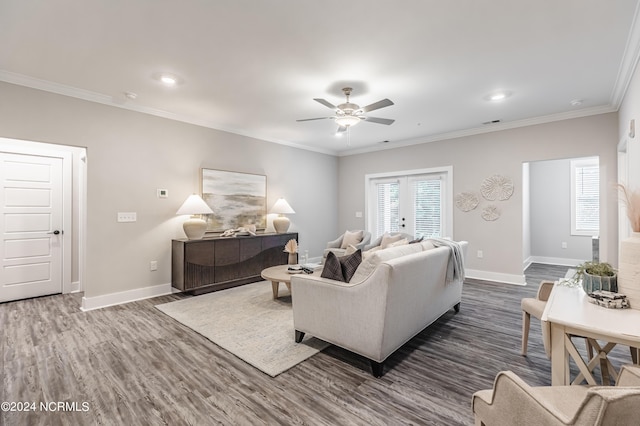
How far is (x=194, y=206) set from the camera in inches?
173

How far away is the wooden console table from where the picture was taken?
421 centimetres

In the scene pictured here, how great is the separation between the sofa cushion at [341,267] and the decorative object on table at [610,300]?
60.0 inches

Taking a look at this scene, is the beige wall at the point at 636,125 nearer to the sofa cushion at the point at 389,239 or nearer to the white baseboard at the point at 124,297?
the sofa cushion at the point at 389,239

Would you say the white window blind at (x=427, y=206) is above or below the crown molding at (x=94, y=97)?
below

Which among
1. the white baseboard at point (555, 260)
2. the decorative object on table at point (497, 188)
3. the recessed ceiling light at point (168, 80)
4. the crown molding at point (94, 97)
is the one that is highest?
the recessed ceiling light at point (168, 80)

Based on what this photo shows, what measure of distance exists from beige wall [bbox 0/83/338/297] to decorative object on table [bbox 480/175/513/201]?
434 centimetres

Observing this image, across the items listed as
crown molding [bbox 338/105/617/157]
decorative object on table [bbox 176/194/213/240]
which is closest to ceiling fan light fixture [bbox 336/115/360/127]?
decorative object on table [bbox 176/194/213/240]

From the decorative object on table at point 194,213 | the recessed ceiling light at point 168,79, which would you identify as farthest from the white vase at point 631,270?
the decorative object on table at point 194,213

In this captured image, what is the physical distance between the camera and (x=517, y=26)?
2.37 meters

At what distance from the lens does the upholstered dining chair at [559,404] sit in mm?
819

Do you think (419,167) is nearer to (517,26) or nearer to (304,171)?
(304,171)

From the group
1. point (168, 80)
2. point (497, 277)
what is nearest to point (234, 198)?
point (168, 80)

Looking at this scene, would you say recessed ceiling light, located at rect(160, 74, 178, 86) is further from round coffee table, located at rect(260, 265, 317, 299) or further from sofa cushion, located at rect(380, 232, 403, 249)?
sofa cushion, located at rect(380, 232, 403, 249)

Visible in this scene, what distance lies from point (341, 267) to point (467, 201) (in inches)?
154
